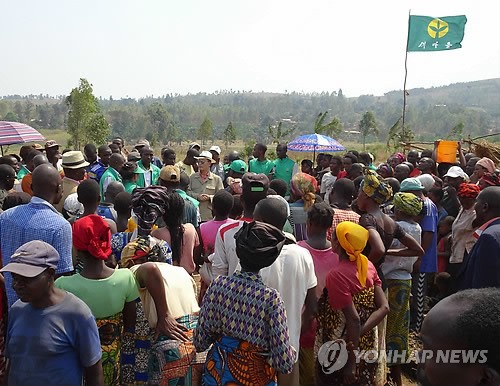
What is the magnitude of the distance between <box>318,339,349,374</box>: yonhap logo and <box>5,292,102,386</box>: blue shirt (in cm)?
157

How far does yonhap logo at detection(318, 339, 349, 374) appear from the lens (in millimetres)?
3332

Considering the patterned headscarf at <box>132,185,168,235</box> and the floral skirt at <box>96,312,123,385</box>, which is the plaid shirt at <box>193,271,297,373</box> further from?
the patterned headscarf at <box>132,185,168,235</box>

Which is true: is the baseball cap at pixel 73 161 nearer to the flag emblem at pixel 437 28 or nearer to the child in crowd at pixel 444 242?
the child in crowd at pixel 444 242

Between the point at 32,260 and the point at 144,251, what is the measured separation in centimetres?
81

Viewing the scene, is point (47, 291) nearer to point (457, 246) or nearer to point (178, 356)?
point (178, 356)

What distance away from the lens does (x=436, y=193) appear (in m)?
6.22

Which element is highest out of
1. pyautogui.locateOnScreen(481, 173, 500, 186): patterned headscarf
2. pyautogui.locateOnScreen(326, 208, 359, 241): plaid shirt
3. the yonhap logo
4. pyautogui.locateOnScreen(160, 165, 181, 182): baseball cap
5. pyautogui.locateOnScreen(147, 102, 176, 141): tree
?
pyautogui.locateOnScreen(160, 165, 181, 182): baseball cap

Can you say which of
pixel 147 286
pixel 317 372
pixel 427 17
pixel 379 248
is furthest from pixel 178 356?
pixel 427 17

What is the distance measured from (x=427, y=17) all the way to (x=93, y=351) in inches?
664

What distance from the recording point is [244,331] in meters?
2.49

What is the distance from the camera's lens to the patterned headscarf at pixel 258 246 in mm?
2545

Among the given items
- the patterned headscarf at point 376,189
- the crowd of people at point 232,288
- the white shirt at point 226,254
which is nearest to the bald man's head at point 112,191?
the crowd of people at point 232,288

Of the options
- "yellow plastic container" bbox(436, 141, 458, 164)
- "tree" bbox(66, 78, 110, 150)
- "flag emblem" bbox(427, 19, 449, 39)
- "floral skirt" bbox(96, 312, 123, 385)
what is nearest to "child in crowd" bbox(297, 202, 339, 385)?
"floral skirt" bbox(96, 312, 123, 385)

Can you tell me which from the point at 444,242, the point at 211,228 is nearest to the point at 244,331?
the point at 211,228
